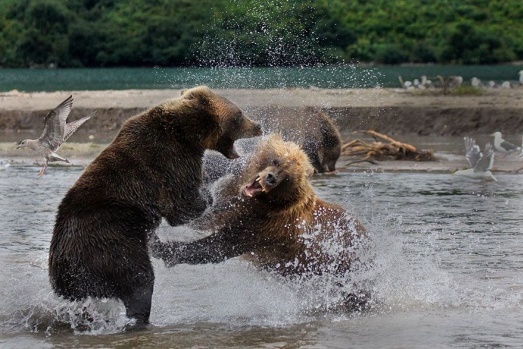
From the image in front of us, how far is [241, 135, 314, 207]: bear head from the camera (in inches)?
269

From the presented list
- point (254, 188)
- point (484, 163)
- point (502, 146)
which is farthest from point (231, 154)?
point (502, 146)

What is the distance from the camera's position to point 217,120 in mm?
6664

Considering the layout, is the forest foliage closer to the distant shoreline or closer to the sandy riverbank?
the distant shoreline

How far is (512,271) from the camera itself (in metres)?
8.09

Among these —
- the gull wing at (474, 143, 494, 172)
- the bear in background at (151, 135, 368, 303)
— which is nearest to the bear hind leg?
the bear in background at (151, 135, 368, 303)

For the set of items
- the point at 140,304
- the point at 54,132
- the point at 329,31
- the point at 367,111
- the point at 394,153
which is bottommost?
the point at 329,31

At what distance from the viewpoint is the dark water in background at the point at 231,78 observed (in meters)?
26.0

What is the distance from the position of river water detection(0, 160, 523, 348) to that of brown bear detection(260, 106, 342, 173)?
4549 millimetres

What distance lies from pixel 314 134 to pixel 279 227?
8.29 metres

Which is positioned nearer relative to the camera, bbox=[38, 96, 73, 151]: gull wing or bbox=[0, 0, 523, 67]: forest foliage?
bbox=[38, 96, 73, 151]: gull wing

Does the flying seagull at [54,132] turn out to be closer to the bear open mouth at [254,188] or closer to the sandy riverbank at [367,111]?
the bear open mouth at [254,188]

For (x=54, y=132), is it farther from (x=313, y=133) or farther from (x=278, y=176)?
(x=313, y=133)

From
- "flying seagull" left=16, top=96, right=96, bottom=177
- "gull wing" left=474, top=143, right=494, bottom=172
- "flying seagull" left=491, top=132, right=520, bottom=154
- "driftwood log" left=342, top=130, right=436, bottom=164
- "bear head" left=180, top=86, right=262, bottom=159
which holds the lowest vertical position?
"driftwood log" left=342, top=130, right=436, bottom=164

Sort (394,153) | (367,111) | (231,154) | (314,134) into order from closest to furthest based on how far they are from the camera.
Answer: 1. (231,154)
2. (314,134)
3. (394,153)
4. (367,111)
